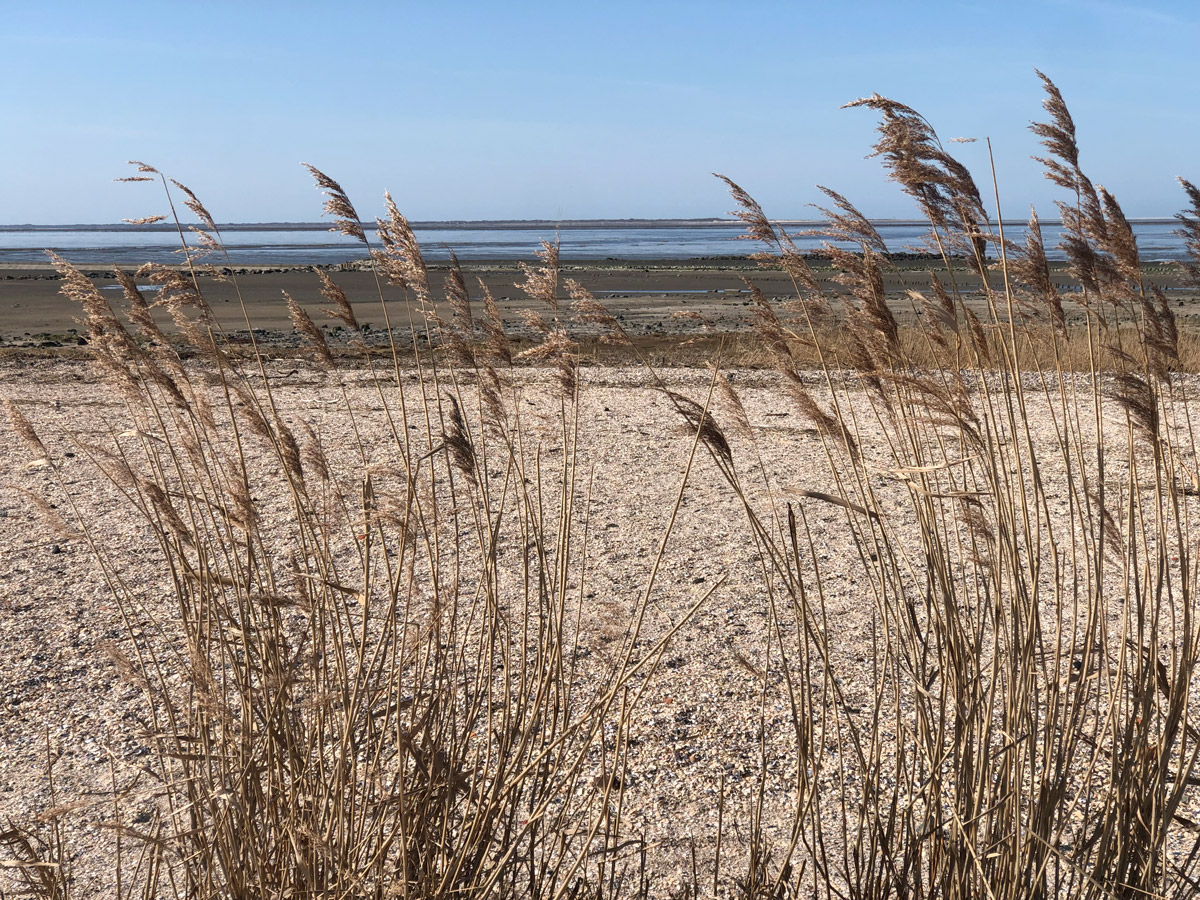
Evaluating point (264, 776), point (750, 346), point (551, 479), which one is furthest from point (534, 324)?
point (750, 346)

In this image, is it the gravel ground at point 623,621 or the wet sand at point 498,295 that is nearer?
the gravel ground at point 623,621

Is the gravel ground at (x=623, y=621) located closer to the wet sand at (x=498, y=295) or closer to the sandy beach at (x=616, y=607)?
the sandy beach at (x=616, y=607)

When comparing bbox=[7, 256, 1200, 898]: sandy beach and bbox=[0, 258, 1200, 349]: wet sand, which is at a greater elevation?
bbox=[0, 258, 1200, 349]: wet sand

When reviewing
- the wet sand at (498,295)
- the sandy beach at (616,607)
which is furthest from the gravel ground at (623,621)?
the wet sand at (498,295)

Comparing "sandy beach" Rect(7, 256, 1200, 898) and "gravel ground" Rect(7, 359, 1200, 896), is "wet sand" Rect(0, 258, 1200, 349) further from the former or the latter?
"gravel ground" Rect(7, 359, 1200, 896)

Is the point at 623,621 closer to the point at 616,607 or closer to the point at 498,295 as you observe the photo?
the point at 616,607

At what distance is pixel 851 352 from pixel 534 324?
0.67m

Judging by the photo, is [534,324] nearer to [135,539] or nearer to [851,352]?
[851,352]

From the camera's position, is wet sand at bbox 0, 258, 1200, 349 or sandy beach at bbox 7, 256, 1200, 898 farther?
wet sand at bbox 0, 258, 1200, 349

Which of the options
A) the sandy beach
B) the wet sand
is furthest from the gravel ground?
the wet sand

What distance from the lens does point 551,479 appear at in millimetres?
7910

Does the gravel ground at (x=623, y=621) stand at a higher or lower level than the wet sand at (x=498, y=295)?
lower

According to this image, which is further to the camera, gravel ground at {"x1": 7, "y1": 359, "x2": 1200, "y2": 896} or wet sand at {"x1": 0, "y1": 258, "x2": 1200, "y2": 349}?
wet sand at {"x1": 0, "y1": 258, "x2": 1200, "y2": 349}

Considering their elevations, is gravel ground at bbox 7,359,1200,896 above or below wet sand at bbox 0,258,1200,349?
below
